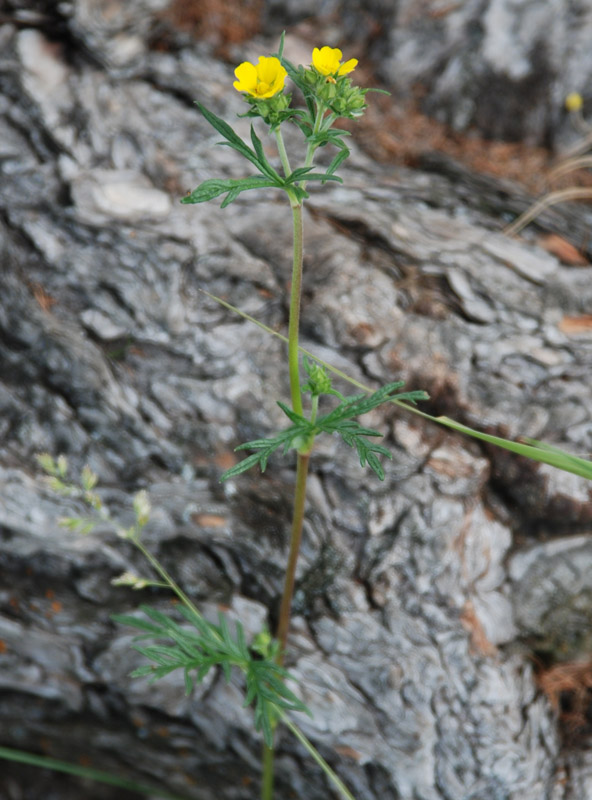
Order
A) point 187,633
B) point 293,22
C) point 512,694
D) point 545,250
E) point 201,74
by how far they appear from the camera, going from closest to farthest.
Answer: point 187,633, point 512,694, point 545,250, point 201,74, point 293,22

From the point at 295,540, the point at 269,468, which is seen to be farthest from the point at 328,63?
the point at 269,468

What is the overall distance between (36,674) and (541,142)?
9.81 feet

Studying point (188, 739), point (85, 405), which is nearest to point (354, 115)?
point (85, 405)

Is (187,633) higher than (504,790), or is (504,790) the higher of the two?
(187,633)

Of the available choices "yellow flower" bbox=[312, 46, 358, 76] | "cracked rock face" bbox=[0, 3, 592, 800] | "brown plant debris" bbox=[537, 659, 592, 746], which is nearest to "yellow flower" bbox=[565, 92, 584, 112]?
"cracked rock face" bbox=[0, 3, 592, 800]

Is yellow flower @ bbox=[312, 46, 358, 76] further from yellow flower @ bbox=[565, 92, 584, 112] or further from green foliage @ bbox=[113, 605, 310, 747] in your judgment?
yellow flower @ bbox=[565, 92, 584, 112]

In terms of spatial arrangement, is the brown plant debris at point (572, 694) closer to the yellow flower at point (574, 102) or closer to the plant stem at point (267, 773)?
the plant stem at point (267, 773)

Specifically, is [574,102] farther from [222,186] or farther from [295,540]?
[295,540]

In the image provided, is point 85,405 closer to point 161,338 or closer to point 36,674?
point 161,338

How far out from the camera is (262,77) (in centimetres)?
127

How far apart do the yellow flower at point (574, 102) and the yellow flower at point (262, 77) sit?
221cm

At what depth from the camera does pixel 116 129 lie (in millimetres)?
2445

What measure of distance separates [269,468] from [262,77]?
1.22 metres

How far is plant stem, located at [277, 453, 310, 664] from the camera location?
1628mm
